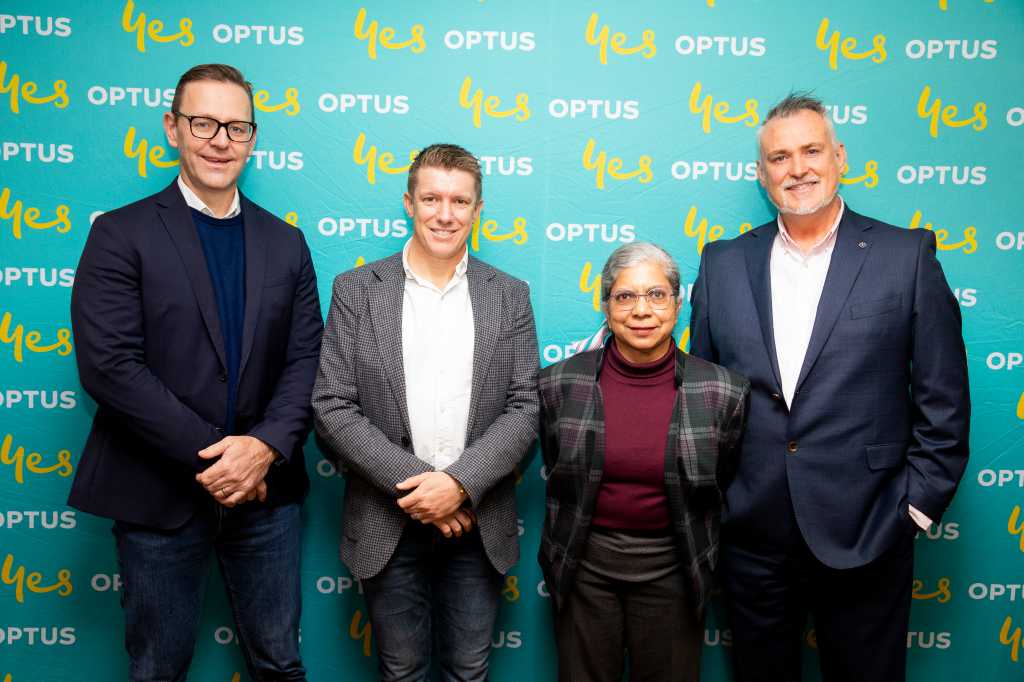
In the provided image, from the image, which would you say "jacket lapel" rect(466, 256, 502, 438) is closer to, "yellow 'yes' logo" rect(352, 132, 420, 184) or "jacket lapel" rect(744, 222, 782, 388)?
"yellow 'yes' logo" rect(352, 132, 420, 184)

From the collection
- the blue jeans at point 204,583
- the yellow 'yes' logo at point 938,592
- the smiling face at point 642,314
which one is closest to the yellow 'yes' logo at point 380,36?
the smiling face at point 642,314

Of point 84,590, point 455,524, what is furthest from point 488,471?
point 84,590

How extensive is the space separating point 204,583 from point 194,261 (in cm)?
90

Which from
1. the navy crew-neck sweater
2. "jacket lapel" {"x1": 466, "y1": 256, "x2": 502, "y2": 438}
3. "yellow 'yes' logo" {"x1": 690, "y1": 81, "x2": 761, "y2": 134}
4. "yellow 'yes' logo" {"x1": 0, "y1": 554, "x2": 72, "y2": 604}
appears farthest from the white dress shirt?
"yellow 'yes' logo" {"x1": 0, "y1": 554, "x2": 72, "y2": 604}

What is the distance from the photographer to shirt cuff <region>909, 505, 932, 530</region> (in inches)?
72.8

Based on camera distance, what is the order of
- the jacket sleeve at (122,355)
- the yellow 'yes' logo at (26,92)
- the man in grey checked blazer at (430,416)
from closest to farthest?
the jacket sleeve at (122,355)
the man in grey checked blazer at (430,416)
the yellow 'yes' logo at (26,92)

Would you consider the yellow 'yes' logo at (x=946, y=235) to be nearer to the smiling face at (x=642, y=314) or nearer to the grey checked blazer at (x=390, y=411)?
the smiling face at (x=642, y=314)

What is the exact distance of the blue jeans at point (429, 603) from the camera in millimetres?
1947

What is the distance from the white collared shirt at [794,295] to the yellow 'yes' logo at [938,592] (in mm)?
1112

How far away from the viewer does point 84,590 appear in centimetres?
244

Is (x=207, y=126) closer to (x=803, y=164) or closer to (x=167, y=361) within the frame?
(x=167, y=361)

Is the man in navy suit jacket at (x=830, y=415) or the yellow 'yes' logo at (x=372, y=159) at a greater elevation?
the yellow 'yes' logo at (x=372, y=159)

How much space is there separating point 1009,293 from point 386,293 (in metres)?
2.05

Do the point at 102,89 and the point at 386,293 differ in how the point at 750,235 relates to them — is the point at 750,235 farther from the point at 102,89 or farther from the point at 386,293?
the point at 102,89
